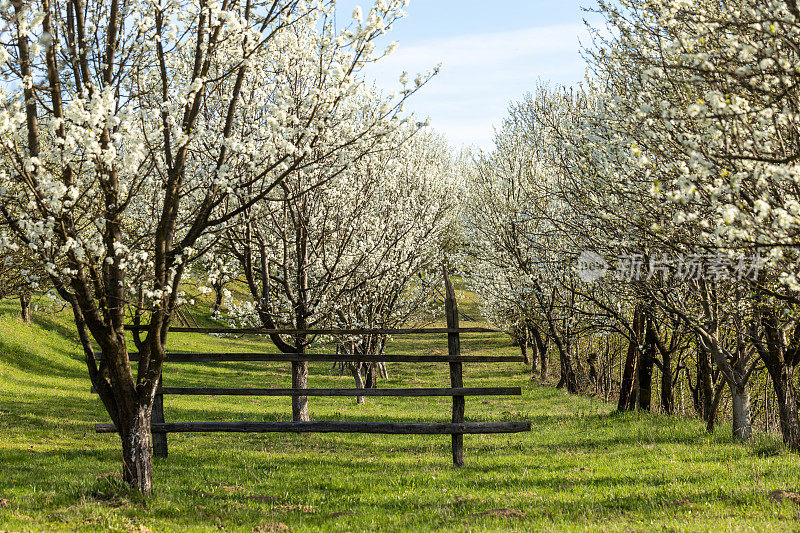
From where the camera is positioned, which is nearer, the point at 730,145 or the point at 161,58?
the point at 730,145

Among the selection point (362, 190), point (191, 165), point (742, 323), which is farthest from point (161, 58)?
point (362, 190)

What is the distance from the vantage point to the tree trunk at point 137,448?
26.9 feet

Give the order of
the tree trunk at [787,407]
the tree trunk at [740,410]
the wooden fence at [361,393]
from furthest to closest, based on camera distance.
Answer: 1. the tree trunk at [740,410]
2. the tree trunk at [787,407]
3. the wooden fence at [361,393]

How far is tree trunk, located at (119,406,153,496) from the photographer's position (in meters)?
8.19

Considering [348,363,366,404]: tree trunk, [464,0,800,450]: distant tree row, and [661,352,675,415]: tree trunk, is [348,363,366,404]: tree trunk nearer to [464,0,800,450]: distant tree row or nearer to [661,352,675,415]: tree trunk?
[464,0,800,450]: distant tree row

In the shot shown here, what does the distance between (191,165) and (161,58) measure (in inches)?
243

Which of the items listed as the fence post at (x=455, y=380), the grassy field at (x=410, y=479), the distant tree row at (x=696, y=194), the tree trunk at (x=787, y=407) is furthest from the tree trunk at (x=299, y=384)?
the tree trunk at (x=787, y=407)

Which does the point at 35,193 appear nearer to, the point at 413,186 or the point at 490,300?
the point at 413,186

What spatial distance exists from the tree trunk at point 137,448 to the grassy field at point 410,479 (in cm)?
23

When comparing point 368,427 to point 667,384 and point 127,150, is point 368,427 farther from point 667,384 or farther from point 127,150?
→ point 667,384

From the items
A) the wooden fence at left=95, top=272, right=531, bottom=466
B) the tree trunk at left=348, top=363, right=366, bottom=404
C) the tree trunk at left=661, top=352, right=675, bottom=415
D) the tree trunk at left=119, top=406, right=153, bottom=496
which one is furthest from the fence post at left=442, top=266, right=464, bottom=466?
the tree trunk at left=348, top=363, right=366, bottom=404

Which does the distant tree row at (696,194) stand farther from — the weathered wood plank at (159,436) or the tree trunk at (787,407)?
the weathered wood plank at (159,436)

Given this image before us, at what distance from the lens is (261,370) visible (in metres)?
36.2

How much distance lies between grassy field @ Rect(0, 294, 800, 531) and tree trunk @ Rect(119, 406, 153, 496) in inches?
8.9
